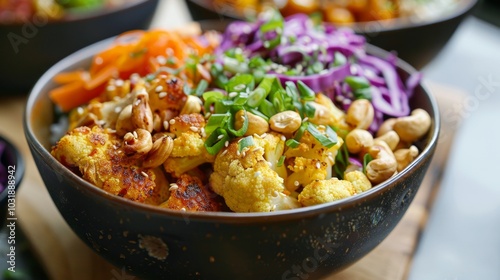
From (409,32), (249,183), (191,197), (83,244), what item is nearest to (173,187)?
(191,197)

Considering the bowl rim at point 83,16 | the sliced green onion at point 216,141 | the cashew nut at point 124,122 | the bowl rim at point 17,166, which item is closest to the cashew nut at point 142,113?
the cashew nut at point 124,122

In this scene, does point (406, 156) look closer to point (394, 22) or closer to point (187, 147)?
point (187, 147)

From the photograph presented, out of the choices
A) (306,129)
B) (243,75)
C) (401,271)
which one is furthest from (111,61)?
(401,271)

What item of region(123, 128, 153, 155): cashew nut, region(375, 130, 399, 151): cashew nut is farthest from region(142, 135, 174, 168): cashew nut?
region(375, 130, 399, 151): cashew nut

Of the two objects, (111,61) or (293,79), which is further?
(111,61)

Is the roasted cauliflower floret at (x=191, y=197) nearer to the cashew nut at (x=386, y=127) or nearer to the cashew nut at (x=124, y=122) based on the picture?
the cashew nut at (x=124, y=122)

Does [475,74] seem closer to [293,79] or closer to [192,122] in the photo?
[293,79]
